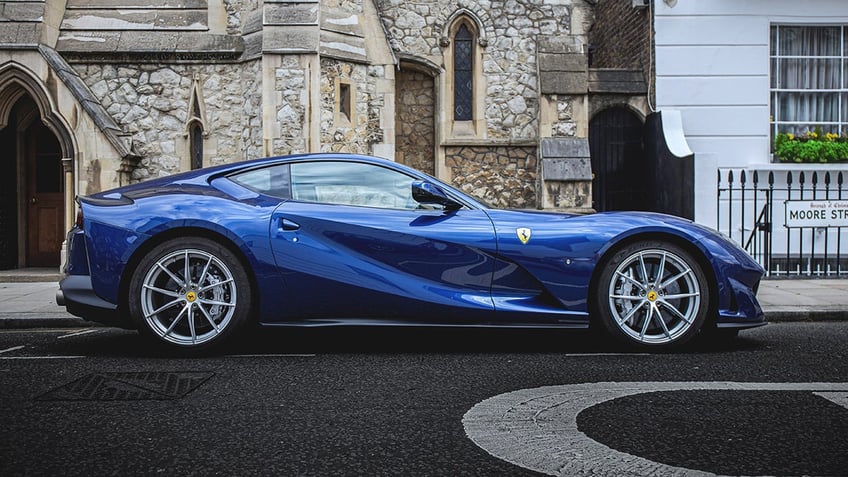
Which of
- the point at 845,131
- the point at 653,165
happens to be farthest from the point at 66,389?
the point at 845,131

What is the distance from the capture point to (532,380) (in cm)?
451

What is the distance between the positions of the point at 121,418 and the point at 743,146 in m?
11.9

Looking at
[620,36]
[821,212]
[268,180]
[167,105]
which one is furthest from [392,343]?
[620,36]

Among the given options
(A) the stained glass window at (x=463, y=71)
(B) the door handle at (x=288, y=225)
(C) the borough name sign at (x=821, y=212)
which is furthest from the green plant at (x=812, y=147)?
(B) the door handle at (x=288, y=225)

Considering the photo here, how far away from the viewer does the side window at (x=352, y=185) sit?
5535mm

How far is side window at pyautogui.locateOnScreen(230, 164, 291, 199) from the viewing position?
5547mm

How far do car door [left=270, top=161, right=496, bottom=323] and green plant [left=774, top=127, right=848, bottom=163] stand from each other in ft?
31.1

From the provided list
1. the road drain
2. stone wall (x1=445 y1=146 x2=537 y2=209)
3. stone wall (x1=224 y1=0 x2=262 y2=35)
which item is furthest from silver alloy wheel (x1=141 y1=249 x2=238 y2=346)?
stone wall (x1=445 y1=146 x2=537 y2=209)

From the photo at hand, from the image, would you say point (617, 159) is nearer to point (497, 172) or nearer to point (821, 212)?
point (497, 172)

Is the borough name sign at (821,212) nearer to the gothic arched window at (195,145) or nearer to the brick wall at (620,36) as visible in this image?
the brick wall at (620,36)

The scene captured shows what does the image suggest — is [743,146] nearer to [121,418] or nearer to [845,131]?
[845,131]

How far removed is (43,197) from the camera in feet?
47.2

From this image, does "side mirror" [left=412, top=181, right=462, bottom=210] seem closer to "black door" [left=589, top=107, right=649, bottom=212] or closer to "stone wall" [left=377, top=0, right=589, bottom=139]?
"black door" [left=589, top=107, right=649, bottom=212]

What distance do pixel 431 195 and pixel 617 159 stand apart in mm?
10176
